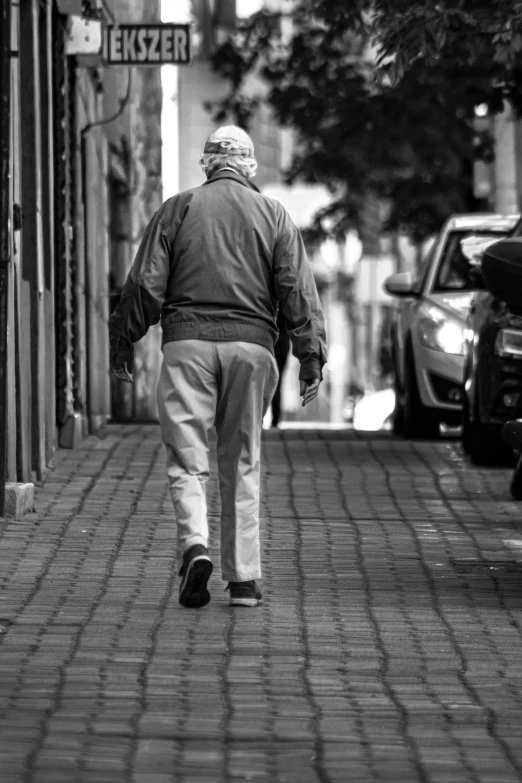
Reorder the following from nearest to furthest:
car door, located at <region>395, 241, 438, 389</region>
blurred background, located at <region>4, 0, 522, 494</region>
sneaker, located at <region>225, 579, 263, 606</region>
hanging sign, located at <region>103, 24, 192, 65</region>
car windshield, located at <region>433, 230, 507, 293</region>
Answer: sneaker, located at <region>225, 579, 263, 606</region> → blurred background, located at <region>4, 0, 522, 494</region> → hanging sign, located at <region>103, 24, 192, 65</region> → car door, located at <region>395, 241, 438, 389</region> → car windshield, located at <region>433, 230, 507, 293</region>

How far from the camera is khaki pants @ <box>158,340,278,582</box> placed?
8367 mm

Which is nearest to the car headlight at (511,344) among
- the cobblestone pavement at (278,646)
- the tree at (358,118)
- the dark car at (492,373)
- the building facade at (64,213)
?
the dark car at (492,373)

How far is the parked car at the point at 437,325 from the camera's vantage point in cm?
1706

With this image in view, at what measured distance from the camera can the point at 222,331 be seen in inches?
329

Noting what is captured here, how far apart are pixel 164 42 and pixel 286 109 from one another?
1341 centimetres

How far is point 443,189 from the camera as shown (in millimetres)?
29750

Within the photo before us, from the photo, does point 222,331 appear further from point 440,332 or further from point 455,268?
point 455,268

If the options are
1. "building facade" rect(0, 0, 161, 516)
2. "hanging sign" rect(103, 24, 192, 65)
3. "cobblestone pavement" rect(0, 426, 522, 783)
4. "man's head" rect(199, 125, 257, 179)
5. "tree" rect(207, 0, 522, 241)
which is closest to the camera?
"cobblestone pavement" rect(0, 426, 522, 783)

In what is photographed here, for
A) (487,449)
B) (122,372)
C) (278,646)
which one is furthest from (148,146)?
(278,646)

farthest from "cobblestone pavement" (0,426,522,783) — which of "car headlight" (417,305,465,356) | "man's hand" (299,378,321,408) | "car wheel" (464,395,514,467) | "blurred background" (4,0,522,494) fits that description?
"car headlight" (417,305,465,356)

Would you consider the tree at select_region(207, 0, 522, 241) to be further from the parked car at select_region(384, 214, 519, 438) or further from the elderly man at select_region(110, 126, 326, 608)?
the elderly man at select_region(110, 126, 326, 608)

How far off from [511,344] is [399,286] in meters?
3.56

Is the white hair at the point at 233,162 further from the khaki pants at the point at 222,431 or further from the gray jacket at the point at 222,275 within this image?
the khaki pants at the point at 222,431

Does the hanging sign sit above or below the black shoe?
→ above
